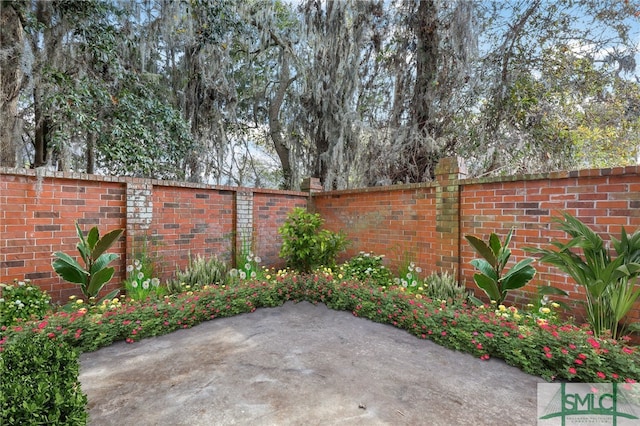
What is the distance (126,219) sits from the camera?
12.9 feet

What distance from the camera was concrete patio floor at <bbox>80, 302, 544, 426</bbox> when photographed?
1.68 metres

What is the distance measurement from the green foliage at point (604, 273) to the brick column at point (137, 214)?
4.81 m

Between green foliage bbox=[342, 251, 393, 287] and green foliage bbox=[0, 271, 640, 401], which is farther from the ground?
green foliage bbox=[342, 251, 393, 287]

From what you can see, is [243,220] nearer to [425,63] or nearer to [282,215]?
[282,215]

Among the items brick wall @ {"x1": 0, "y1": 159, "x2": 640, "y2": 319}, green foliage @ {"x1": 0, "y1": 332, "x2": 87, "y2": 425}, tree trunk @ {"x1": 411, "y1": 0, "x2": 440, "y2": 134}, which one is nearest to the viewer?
green foliage @ {"x1": 0, "y1": 332, "x2": 87, "y2": 425}

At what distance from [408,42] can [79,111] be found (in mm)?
6321

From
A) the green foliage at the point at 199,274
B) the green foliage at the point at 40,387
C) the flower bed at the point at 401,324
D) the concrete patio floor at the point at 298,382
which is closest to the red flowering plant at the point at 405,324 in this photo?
the flower bed at the point at 401,324

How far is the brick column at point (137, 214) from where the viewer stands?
3.93 meters

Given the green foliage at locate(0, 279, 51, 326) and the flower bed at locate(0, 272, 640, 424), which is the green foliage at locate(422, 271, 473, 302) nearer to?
the flower bed at locate(0, 272, 640, 424)

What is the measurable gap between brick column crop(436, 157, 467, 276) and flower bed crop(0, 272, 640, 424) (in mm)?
707

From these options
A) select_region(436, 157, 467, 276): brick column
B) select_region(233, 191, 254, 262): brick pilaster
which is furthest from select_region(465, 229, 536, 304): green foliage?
select_region(233, 191, 254, 262): brick pilaster

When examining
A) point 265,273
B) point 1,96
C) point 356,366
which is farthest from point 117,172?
point 356,366

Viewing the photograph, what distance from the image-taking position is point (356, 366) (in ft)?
7.53

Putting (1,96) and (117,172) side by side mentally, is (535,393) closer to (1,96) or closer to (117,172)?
(117,172)
